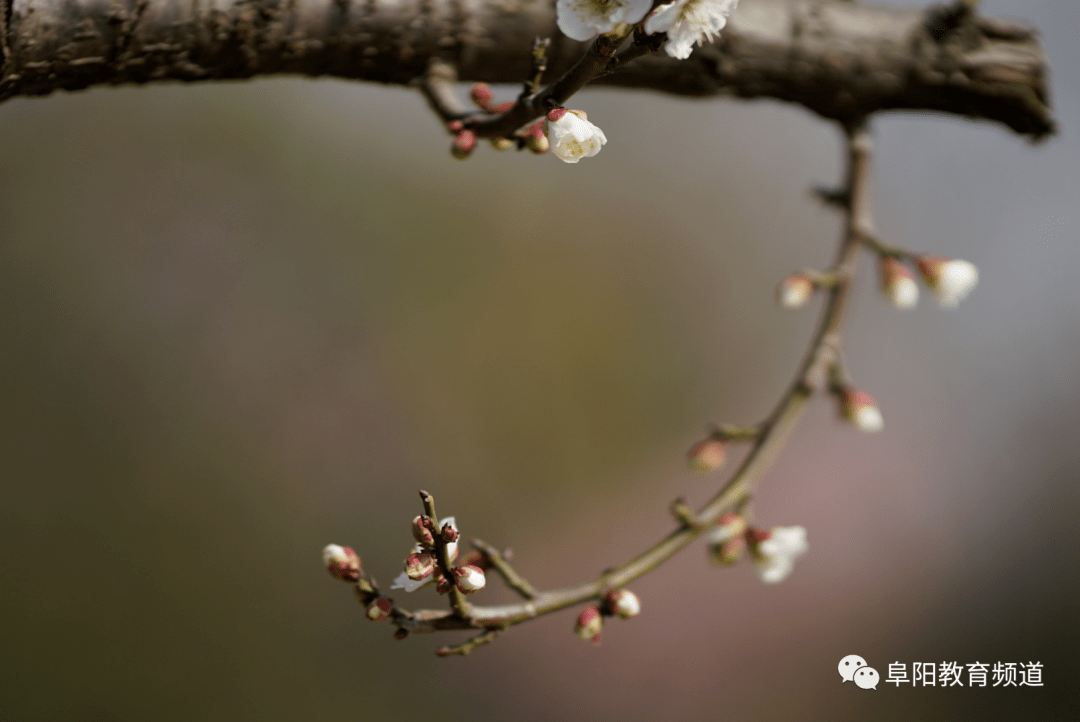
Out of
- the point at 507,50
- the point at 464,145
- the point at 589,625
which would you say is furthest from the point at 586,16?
the point at 589,625

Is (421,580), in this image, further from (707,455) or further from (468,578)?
(707,455)

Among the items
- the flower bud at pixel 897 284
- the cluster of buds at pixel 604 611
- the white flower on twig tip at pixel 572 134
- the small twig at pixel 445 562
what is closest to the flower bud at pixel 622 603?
the cluster of buds at pixel 604 611

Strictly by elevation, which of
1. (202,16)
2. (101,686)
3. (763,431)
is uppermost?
(202,16)

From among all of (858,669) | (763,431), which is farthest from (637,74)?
(858,669)

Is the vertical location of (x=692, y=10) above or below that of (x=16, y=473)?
below

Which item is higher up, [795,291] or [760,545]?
[795,291]

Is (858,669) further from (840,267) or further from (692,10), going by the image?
(692,10)
